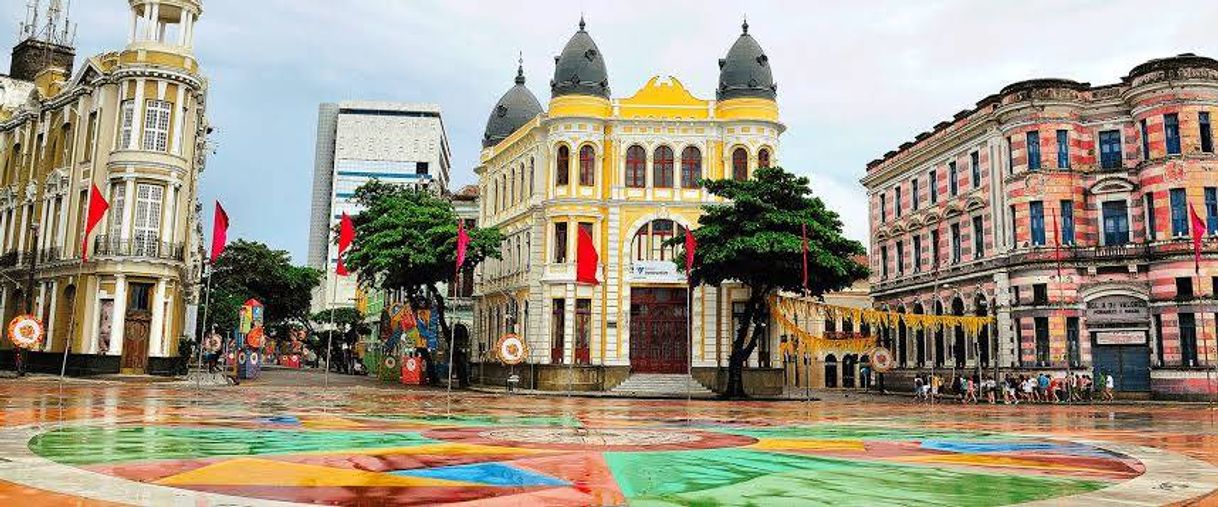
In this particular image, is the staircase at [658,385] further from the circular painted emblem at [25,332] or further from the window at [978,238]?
the circular painted emblem at [25,332]

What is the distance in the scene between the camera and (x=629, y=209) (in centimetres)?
4534

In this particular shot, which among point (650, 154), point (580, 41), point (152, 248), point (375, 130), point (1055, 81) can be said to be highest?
point (375, 130)

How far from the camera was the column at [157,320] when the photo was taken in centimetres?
4222

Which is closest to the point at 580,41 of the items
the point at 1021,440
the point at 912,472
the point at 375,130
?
the point at 1021,440

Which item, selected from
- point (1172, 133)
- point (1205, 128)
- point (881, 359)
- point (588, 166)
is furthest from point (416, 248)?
point (1205, 128)

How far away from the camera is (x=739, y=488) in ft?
33.7

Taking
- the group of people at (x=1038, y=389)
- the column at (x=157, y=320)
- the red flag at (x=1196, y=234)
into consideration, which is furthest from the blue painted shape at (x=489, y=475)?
the column at (x=157, y=320)

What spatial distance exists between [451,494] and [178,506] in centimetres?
255

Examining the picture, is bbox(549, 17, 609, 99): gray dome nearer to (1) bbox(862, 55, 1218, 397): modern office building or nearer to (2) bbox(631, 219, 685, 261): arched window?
(2) bbox(631, 219, 685, 261): arched window

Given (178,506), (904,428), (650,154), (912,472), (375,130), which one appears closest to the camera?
(178,506)

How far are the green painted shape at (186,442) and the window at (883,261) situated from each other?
44.1 m

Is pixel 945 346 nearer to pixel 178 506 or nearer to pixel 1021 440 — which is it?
pixel 1021 440

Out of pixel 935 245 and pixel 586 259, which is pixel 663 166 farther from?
pixel 935 245

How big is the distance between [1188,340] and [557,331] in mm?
27870
